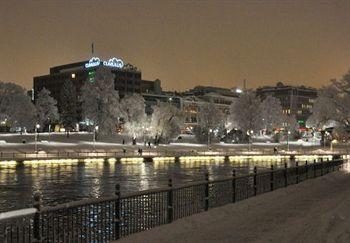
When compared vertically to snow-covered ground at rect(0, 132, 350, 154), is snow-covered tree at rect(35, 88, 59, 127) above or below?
above

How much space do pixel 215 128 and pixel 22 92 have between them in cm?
5381

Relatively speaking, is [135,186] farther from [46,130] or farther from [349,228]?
[46,130]

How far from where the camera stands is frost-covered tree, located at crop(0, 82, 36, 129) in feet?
433

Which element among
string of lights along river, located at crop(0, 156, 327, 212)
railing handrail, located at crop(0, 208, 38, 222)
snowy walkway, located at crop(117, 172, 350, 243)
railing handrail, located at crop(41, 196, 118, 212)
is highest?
railing handrail, located at crop(0, 208, 38, 222)

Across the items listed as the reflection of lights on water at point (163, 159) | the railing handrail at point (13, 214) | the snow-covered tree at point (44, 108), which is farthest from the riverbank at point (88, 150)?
the railing handrail at point (13, 214)

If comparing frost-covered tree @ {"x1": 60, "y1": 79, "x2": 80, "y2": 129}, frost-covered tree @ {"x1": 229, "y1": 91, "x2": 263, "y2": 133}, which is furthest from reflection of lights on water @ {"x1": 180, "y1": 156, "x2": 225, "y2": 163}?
→ frost-covered tree @ {"x1": 60, "y1": 79, "x2": 80, "y2": 129}

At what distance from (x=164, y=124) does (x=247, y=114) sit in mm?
39663

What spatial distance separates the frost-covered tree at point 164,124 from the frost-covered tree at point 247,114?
3448cm

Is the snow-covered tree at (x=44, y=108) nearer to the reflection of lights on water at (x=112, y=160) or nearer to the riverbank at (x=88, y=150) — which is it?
the riverbank at (x=88, y=150)

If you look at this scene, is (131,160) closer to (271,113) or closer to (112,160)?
(112,160)

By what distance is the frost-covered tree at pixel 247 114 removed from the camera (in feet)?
507

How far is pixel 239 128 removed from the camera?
157125 mm

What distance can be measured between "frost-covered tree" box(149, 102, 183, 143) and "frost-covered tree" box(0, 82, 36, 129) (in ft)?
107

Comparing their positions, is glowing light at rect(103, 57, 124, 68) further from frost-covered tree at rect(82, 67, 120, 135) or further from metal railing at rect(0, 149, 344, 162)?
metal railing at rect(0, 149, 344, 162)
